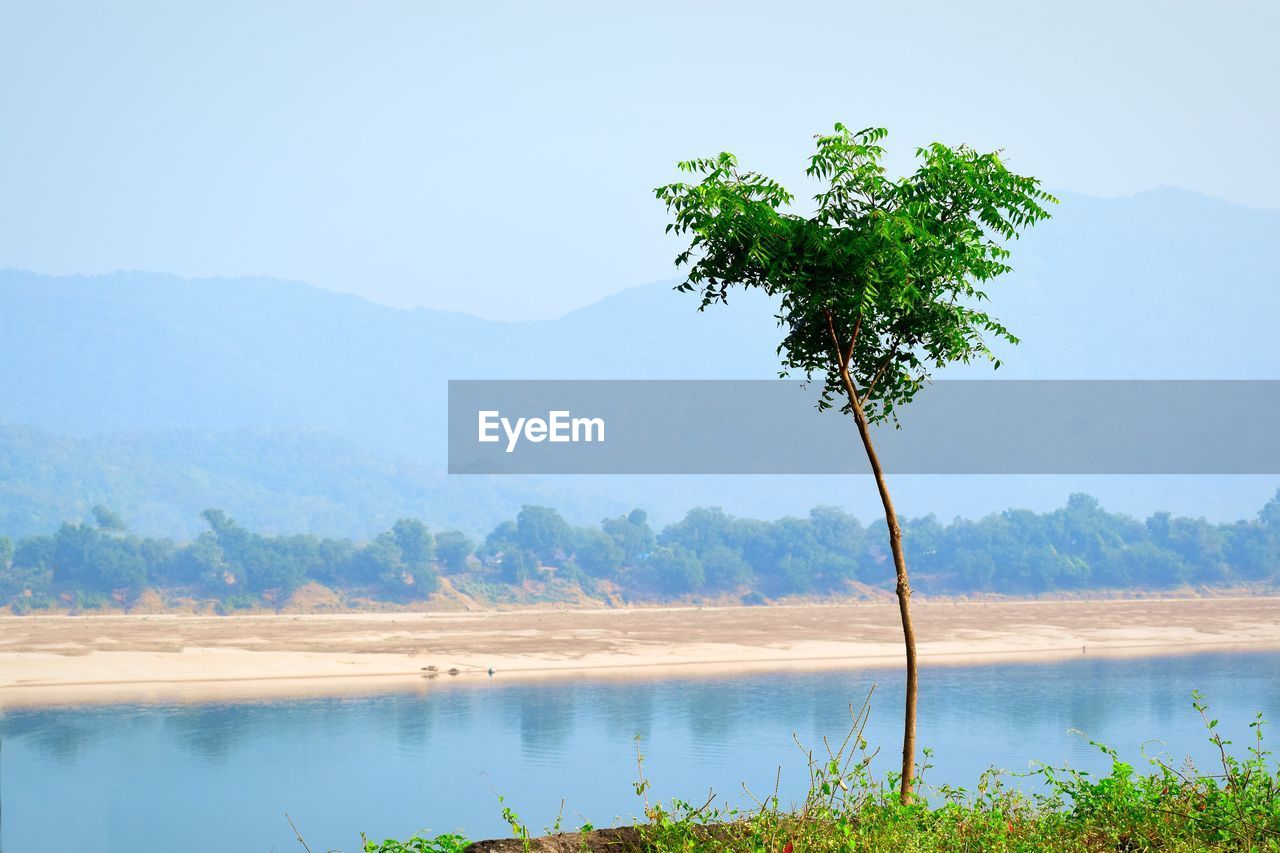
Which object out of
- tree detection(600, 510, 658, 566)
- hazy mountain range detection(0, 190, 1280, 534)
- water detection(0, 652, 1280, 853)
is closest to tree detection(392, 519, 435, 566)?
tree detection(600, 510, 658, 566)

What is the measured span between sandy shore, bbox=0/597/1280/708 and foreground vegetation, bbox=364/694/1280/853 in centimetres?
2554

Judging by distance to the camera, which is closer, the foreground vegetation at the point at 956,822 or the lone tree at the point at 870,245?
the foreground vegetation at the point at 956,822

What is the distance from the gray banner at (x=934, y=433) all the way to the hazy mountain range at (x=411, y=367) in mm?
4498

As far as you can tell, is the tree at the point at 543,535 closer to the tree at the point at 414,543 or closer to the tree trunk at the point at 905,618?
the tree at the point at 414,543

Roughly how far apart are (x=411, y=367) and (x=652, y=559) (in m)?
94.0

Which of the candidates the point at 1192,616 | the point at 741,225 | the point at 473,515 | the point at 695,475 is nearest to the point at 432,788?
the point at 741,225

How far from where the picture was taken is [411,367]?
150 metres

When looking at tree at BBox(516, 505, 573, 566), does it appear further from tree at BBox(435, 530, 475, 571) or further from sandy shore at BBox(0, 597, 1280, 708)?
sandy shore at BBox(0, 597, 1280, 708)

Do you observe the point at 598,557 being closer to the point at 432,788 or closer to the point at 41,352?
the point at 432,788

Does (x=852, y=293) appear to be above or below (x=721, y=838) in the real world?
above

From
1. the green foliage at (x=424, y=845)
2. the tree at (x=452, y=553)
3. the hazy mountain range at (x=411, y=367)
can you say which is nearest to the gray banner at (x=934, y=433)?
the hazy mountain range at (x=411, y=367)

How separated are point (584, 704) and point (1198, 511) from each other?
102 metres

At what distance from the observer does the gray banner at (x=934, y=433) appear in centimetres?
10694

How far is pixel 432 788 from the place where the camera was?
22.0 metres
